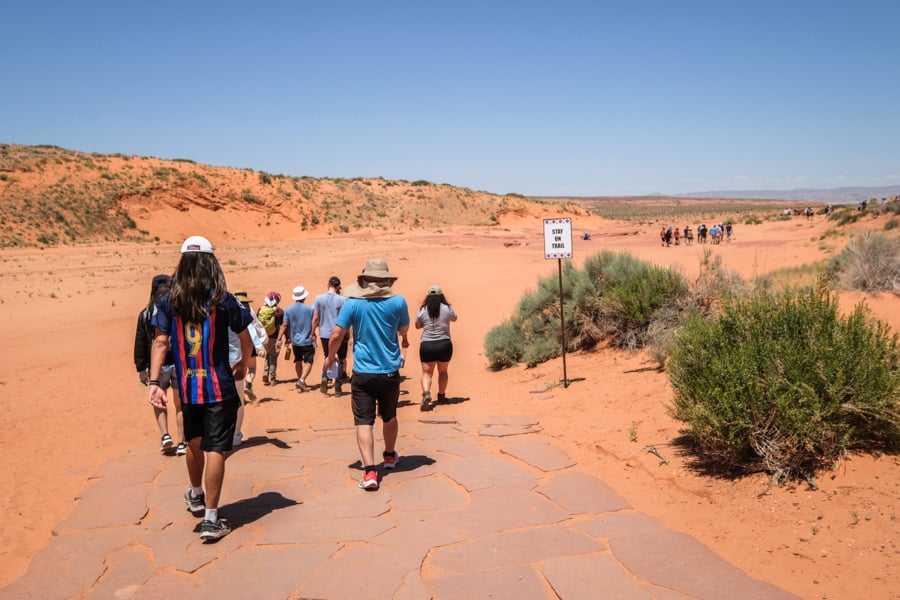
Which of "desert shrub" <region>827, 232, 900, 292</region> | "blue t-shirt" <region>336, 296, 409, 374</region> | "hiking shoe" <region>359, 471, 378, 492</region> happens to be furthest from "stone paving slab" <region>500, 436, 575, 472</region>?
Result: "desert shrub" <region>827, 232, 900, 292</region>

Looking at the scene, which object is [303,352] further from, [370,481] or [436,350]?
[370,481]

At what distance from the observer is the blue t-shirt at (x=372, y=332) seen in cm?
595

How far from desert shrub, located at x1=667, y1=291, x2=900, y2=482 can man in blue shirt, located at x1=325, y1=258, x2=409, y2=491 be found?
9.03 feet

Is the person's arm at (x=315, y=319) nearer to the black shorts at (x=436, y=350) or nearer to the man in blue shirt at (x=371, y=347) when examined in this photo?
the black shorts at (x=436, y=350)

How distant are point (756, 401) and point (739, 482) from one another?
690mm

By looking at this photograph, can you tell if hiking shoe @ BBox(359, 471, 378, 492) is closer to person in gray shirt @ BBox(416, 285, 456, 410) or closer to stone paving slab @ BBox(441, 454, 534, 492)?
stone paving slab @ BBox(441, 454, 534, 492)

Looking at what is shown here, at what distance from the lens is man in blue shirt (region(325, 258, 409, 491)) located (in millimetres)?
5934

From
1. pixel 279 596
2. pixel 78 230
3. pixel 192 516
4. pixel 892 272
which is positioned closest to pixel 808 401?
pixel 279 596

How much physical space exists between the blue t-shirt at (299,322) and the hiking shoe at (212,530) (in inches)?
230

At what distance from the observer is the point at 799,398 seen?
17.3 ft

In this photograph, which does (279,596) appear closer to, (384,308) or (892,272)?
(384,308)

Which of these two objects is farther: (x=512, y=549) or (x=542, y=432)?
(x=542, y=432)

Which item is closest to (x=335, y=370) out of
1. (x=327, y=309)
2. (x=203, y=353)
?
(x=327, y=309)

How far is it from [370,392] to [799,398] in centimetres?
359
